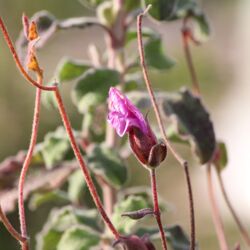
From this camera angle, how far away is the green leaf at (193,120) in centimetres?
75

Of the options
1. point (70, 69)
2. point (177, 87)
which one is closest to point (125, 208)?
point (70, 69)

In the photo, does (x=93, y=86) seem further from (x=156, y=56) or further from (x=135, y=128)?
(x=135, y=128)

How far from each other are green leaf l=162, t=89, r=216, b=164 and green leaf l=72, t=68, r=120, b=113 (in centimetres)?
7

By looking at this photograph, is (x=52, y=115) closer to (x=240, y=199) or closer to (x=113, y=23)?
(x=240, y=199)

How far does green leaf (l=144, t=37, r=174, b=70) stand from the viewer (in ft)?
2.92

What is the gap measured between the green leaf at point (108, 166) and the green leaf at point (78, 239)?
54 mm

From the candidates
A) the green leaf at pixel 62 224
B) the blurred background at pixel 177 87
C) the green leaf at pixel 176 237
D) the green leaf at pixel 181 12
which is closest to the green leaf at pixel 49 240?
the green leaf at pixel 62 224

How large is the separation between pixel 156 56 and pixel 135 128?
0.99ft

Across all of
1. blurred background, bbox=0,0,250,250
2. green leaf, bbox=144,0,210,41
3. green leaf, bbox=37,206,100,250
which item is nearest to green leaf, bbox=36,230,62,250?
green leaf, bbox=37,206,100,250

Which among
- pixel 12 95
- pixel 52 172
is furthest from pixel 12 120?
pixel 52 172

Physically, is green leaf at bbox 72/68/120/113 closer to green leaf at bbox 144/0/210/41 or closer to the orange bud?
green leaf at bbox 144/0/210/41

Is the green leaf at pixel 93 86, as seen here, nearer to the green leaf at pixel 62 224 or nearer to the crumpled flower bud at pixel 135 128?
the green leaf at pixel 62 224

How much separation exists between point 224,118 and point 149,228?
4461mm

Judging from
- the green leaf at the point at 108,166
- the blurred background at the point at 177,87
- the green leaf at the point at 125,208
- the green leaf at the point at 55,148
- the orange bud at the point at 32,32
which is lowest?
the blurred background at the point at 177,87
